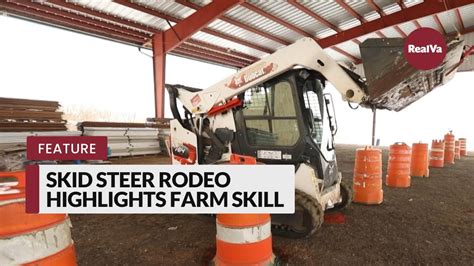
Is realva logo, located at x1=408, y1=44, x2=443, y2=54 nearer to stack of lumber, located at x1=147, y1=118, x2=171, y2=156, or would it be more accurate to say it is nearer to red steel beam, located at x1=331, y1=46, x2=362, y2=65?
stack of lumber, located at x1=147, y1=118, x2=171, y2=156

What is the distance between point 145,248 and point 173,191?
1146 mm

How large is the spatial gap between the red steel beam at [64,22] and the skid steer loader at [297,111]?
Result: 846 cm

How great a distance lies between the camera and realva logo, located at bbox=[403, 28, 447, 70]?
10.4ft

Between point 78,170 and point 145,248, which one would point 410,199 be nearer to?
point 145,248

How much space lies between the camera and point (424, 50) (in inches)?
127

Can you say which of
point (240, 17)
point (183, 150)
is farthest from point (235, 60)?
point (183, 150)

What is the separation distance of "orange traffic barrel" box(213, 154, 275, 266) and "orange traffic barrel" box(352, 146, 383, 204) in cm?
311

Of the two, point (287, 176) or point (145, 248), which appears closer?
point (287, 176)

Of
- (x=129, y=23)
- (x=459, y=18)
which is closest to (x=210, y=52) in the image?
(x=129, y=23)

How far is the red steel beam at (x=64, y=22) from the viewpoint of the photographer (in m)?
8.88

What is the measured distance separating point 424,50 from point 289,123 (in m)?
1.81

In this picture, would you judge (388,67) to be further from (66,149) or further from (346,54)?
(346,54)

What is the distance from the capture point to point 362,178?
489 centimetres

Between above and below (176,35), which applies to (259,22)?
above
